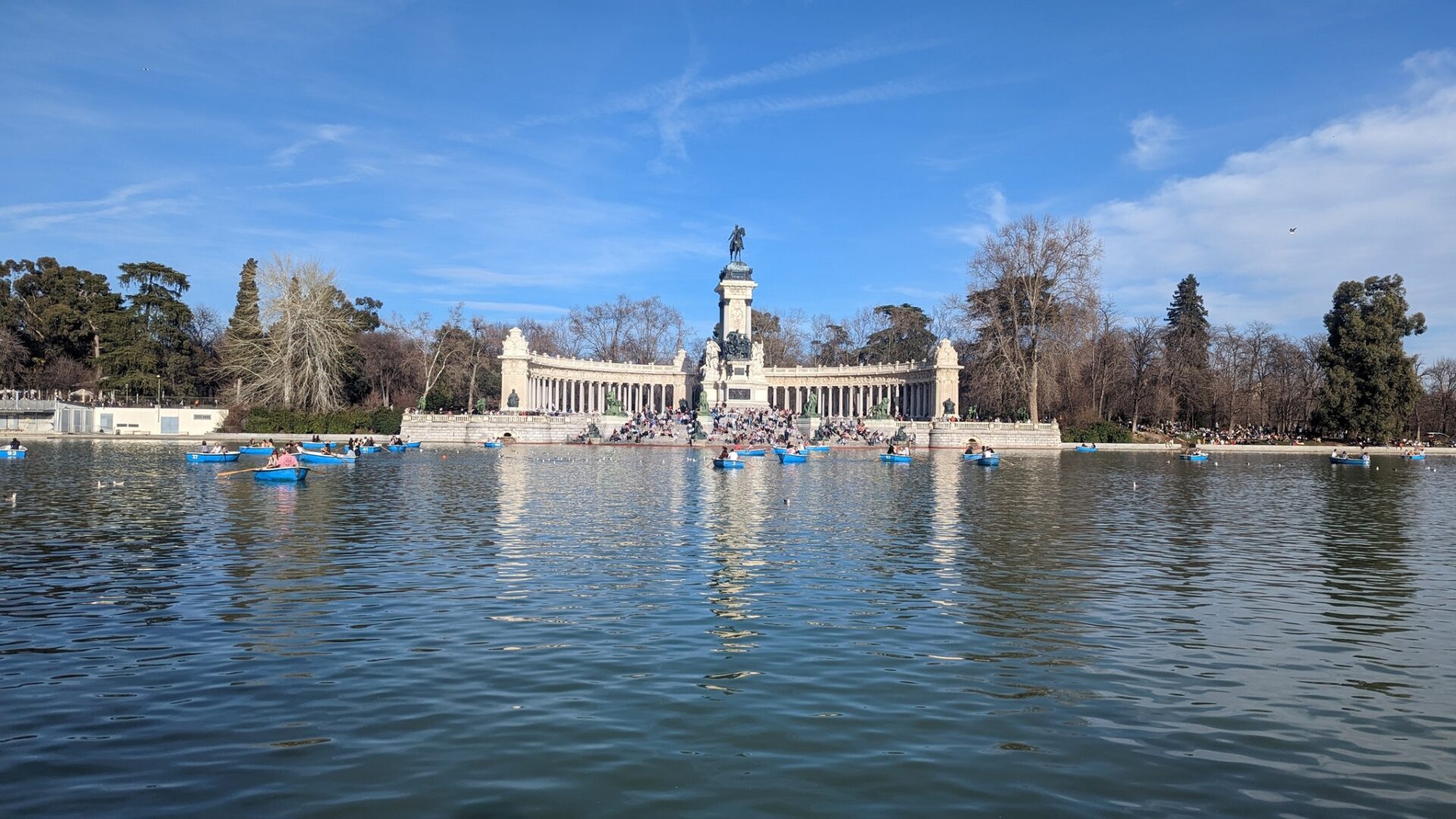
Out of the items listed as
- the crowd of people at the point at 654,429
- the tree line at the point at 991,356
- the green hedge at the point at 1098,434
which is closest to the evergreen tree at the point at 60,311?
the tree line at the point at 991,356

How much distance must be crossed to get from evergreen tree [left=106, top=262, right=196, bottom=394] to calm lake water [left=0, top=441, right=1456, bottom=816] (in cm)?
7096

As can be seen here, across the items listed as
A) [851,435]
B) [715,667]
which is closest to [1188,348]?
[851,435]

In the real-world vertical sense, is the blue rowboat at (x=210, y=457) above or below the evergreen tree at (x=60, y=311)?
below

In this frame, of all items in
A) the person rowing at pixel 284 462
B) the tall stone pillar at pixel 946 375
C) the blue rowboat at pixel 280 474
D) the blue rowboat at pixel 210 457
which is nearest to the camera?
the blue rowboat at pixel 280 474

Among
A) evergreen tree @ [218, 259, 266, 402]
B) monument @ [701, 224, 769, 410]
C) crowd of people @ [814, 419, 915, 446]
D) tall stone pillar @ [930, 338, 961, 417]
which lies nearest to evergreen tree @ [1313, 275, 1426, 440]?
tall stone pillar @ [930, 338, 961, 417]

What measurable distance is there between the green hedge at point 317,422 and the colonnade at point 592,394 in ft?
62.0

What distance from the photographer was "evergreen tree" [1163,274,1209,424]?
296 ft

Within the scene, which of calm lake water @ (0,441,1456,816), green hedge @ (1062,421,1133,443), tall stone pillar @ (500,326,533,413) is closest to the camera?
calm lake water @ (0,441,1456,816)

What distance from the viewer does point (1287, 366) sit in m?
97.2

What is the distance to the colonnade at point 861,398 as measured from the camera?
96812 mm

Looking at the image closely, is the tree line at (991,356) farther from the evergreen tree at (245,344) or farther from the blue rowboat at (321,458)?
the blue rowboat at (321,458)

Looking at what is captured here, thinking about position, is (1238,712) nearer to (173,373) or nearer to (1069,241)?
(1069,241)

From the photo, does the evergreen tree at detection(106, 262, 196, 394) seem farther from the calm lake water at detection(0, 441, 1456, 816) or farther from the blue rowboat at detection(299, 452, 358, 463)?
the calm lake water at detection(0, 441, 1456, 816)

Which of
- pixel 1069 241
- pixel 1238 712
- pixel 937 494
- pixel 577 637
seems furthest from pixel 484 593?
pixel 1069 241
